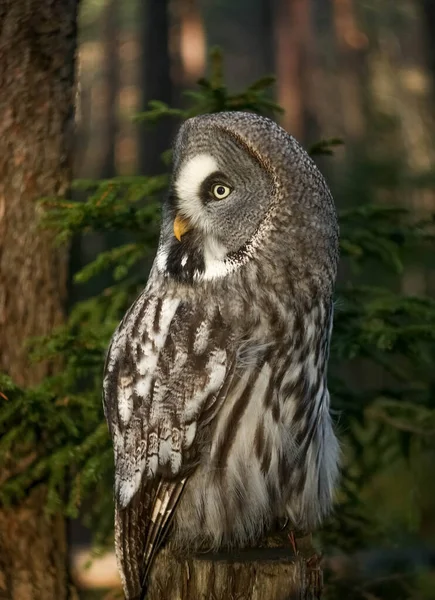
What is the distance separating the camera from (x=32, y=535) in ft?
10.4

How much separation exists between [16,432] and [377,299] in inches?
65.6

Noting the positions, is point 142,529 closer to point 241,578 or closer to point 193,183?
point 241,578

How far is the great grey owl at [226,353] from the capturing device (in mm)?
2490

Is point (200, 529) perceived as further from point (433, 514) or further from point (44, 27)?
point (433, 514)

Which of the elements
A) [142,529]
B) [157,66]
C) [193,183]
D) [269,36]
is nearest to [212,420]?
[142,529]

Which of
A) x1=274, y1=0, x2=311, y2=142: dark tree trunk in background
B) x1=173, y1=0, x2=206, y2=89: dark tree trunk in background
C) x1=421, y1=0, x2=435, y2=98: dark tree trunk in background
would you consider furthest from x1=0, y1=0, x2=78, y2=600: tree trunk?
x1=274, y1=0, x2=311, y2=142: dark tree trunk in background

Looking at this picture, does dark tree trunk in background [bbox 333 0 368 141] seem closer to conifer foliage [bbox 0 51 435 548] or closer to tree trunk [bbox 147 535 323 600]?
conifer foliage [bbox 0 51 435 548]

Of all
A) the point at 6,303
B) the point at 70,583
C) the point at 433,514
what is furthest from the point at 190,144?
the point at 433,514

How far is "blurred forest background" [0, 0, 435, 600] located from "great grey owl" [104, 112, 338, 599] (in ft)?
2.04

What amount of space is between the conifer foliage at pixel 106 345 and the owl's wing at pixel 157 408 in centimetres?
40

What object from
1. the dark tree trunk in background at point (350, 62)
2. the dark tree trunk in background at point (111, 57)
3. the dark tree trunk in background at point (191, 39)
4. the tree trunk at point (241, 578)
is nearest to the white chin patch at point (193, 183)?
the tree trunk at point (241, 578)

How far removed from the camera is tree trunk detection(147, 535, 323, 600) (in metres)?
2.22

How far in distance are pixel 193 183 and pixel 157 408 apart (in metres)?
0.73

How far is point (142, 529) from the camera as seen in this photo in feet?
8.42
